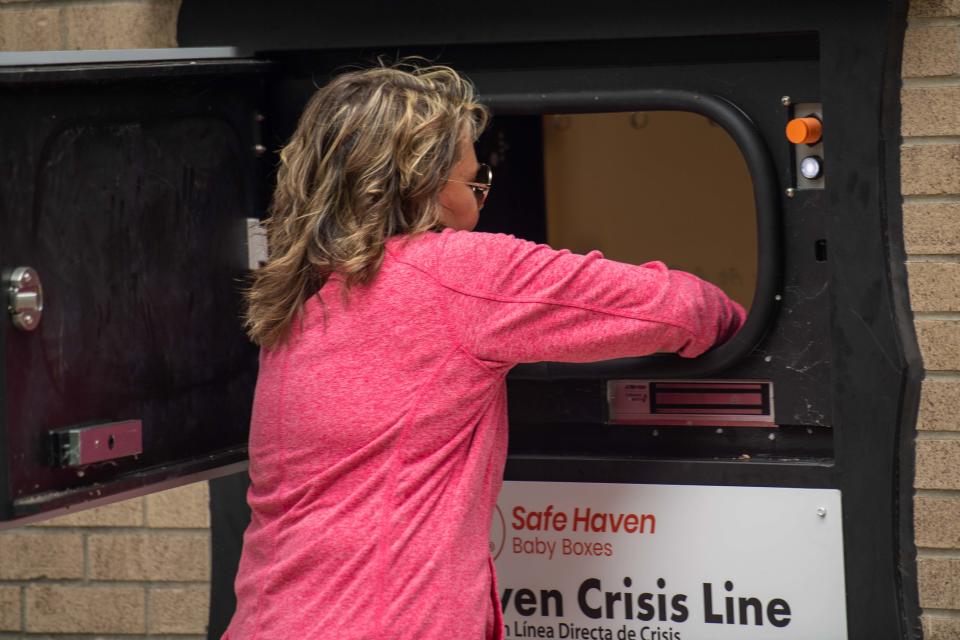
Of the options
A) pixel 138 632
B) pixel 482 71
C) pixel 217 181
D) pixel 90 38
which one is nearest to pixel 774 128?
pixel 482 71

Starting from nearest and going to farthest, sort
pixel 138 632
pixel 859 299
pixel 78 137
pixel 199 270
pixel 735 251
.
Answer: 1. pixel 78 137
2. pixel 859 299
3. pixel 199 270
4. pixel 735 251
5. pixel 138 632

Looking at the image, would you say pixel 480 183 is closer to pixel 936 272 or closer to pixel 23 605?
pixel 936 272

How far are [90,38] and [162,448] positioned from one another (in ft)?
3.53

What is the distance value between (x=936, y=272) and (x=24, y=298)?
156cm

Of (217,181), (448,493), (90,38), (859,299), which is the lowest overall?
(448,493)

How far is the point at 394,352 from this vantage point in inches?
69.6

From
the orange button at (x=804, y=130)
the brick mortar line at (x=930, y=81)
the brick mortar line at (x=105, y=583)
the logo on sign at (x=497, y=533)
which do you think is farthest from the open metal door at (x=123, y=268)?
the brick mortar line at (x=930, y=81)

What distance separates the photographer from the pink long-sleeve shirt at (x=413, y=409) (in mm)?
1751

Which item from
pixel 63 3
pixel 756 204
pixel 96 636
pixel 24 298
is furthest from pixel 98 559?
pixel 756 204

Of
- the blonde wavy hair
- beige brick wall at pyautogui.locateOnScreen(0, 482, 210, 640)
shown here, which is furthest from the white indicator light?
beige brick wall at pyautogui.locateOnScreen(0, 482, 210, 640)

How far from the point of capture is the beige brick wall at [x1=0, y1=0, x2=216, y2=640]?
266 cm

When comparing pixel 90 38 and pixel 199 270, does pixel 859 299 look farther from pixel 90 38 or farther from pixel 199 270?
pixel 90 38

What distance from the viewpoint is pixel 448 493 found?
1.80m

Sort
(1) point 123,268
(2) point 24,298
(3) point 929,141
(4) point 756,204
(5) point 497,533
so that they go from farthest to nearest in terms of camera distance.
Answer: (3) point 929,141
(5) point 497,533
(4) point 756,204
(1) point 123,268
(2) point 24,298
